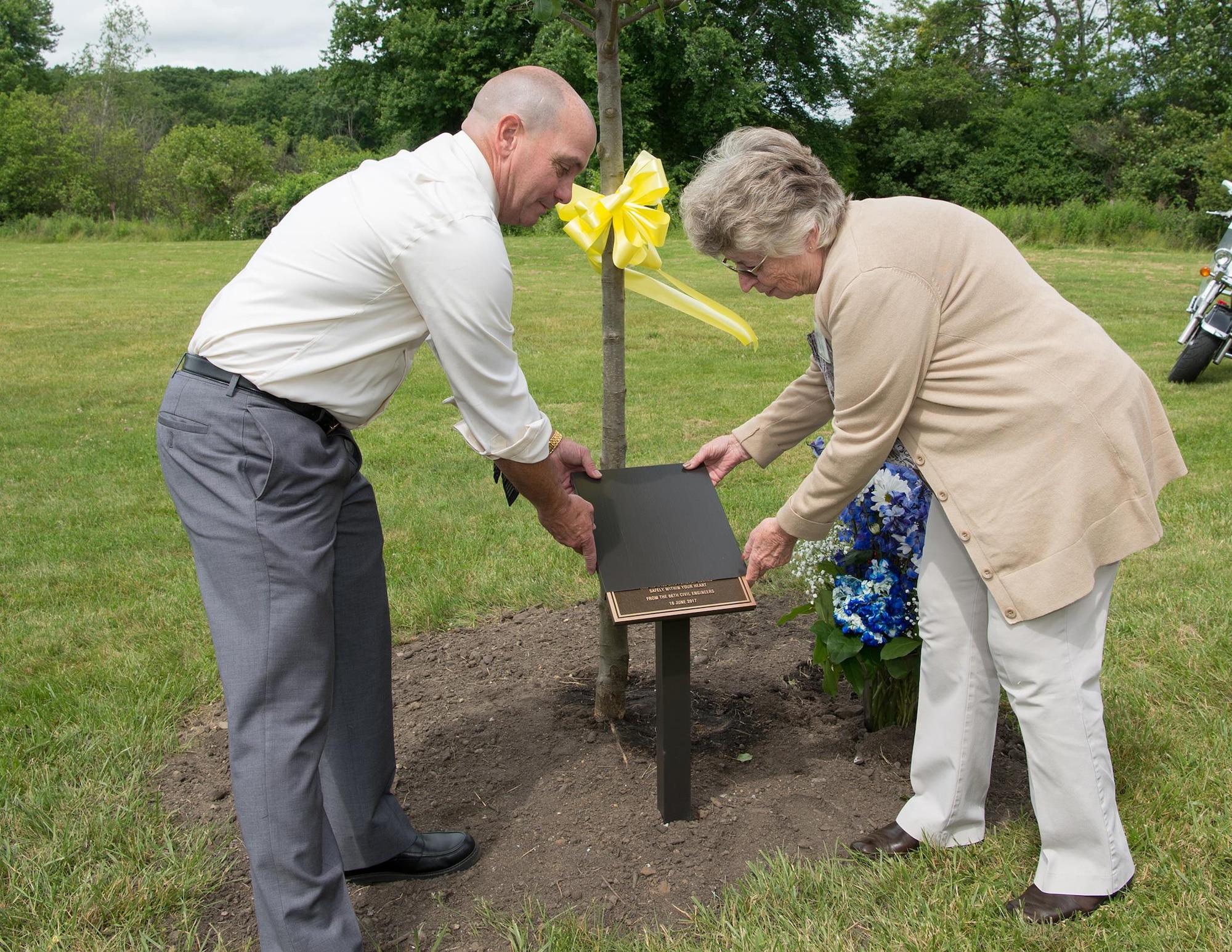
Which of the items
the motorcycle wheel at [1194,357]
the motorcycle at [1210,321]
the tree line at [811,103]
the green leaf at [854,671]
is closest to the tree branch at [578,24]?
the green leaf at [854,671]

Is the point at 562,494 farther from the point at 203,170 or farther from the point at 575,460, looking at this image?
the point at 203,170

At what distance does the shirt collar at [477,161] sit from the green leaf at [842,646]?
1611 millimetres

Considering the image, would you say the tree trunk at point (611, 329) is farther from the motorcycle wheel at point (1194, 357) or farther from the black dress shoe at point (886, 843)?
the motorcycle wheel at point (1194, 357)

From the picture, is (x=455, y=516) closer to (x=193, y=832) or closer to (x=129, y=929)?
(x=193, y=832)

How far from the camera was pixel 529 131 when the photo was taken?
2299mm

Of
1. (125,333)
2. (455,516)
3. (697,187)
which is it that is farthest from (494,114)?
(125,333)


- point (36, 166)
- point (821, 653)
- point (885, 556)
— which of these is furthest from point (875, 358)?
point (36, 166)

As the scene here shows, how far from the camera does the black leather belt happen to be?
218 cm

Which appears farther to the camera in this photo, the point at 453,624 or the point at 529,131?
the point at 453,624

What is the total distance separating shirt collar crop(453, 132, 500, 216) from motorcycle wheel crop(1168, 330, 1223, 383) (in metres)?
7.88

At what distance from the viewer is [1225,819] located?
2766mm

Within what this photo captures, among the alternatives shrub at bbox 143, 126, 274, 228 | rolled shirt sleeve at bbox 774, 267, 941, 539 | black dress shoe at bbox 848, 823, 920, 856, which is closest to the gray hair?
rolled shirt sleeve at bbox 774, 267, 941, 539

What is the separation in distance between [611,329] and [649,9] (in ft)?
3.15

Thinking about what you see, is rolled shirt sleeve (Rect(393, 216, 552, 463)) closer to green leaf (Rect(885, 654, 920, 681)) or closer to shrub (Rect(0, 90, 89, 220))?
green leaf (Rect(885, 654, 920, 681))
